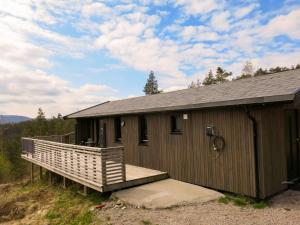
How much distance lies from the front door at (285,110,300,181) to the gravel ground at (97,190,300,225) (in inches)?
52.8

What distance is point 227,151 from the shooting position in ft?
22.3

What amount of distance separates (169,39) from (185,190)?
7.93 m

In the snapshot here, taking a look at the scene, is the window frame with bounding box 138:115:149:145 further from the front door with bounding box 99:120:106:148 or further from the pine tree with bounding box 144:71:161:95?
the pine tree with bounding box 144:71:161:95

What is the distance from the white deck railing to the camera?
23.8 feet

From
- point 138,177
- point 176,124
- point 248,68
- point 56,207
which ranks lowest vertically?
point 56,207

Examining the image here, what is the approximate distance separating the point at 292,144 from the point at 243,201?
2.51 metres

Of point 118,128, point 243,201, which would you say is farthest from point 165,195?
point 118,128

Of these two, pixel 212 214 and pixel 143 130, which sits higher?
pixel 143 130

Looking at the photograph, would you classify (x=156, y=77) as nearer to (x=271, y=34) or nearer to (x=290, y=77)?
(x=271, y=34)

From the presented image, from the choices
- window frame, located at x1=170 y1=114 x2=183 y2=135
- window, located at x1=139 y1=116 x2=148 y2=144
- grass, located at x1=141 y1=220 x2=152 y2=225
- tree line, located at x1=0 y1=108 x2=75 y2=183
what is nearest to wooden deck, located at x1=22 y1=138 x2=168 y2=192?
window, located at x1=139 y1=116 x2=148 y2=144

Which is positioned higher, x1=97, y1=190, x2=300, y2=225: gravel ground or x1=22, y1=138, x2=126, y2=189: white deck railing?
x1=22, y1=138, x2=126, y2=189: white deck railing

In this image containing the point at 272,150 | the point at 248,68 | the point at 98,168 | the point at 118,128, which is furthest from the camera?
the point at 248,68

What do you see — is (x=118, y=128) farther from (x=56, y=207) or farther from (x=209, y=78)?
(x=209, y=78)

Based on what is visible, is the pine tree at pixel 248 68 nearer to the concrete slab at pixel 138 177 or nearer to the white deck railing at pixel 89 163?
the concrete slab at pixel 138 177
